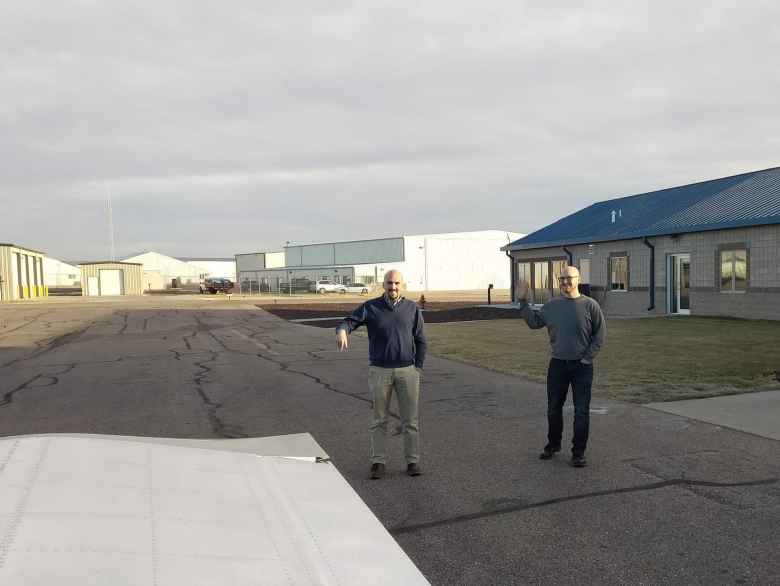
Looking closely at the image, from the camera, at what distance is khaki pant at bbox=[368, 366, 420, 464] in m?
5.68

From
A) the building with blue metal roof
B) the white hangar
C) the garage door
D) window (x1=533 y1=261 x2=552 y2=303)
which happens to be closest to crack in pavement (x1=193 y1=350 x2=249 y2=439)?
the building with blue metal roof

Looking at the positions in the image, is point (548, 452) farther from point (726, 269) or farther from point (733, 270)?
point (726, 269)

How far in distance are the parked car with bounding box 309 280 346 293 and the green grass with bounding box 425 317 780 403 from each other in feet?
150

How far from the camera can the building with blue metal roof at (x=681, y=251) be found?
2045 centimetres

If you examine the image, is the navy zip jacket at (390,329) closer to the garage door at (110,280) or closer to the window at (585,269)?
the window at (585,269)

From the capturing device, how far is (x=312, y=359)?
13961mm

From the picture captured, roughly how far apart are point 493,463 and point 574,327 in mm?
1550

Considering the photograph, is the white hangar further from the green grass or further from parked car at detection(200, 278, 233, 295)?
the green grass

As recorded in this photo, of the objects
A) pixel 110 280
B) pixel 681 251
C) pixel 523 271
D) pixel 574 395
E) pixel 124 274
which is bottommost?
pixel 574 395

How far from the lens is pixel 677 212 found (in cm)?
2533

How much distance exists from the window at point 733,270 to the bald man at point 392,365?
1927 centimetres

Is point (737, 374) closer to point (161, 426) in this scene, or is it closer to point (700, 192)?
point (161, 426)

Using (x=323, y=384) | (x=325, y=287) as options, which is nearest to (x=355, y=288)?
→ (x=325, y=287)

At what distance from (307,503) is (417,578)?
94 cm
